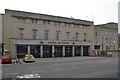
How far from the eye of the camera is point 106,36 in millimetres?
80062

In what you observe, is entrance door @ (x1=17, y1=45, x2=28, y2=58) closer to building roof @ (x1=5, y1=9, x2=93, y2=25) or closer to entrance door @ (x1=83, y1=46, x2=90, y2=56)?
building roof @ (x1=5, y1=9, x2=93, y2=25)

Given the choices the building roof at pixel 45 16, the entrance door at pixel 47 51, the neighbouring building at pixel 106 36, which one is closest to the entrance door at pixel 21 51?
the entrance door at pixel 47 51

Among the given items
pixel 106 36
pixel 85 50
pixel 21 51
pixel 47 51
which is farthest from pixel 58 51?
pixel 106 36

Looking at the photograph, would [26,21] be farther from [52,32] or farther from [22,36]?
[52,32]

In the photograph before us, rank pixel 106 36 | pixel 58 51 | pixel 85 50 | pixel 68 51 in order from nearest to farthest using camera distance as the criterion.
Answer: pixel 58 51
pixel 68 51
pixel 85 50
pixel 106 36

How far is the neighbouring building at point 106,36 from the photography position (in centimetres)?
7650

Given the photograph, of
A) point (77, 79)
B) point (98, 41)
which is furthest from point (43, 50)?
point (77, 79)

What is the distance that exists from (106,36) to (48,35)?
30059mm

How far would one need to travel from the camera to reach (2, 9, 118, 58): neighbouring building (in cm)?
5122

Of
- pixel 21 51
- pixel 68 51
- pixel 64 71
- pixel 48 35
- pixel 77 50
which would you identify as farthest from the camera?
pixel 77 50

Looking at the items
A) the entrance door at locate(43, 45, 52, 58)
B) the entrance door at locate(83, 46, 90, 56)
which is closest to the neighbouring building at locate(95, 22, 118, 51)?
the entrance door at locate(83, 46, 90, 56)

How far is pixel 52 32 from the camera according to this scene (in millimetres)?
59875

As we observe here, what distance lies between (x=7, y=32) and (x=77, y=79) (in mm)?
39565

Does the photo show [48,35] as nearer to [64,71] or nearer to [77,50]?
[77,50]
